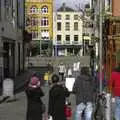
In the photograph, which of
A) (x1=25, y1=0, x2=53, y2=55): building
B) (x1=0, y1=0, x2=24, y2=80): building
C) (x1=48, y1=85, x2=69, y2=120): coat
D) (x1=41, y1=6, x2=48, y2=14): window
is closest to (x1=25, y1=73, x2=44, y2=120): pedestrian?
(x1=48, y1=85, x2=69, y2=120): coat

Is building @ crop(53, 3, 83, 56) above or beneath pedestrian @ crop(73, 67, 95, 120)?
above

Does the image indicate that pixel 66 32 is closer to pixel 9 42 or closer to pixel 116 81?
pixel 9 42

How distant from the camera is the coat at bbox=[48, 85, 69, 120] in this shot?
13.1 m

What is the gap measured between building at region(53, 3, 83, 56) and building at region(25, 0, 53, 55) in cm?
140

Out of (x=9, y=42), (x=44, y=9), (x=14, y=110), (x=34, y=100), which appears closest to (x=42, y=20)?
(x=44, y=9)

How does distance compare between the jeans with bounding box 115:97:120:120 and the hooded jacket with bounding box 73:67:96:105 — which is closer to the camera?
the jeans with bounding box 115:97:120:120

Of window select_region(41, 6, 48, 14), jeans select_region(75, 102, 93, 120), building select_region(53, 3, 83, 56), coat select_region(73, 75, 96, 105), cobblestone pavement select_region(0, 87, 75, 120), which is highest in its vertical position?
window select_region(41, 6, 48, 14)

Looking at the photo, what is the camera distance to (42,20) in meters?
136

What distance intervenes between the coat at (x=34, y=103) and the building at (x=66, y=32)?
11645cm

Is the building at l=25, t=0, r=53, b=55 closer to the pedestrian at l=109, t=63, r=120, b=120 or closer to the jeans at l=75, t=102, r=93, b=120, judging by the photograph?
the jeans at l=75, t=102, r=93, b=120

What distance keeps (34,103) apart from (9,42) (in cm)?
3269

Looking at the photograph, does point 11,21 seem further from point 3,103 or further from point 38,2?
point 38,2

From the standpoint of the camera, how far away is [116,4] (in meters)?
32.7

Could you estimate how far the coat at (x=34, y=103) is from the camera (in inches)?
510
